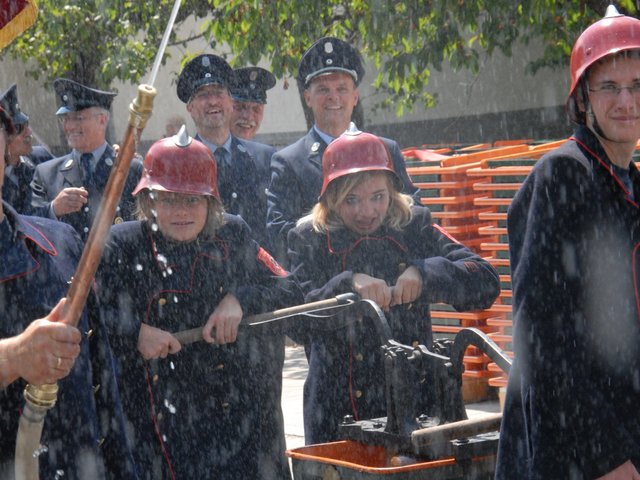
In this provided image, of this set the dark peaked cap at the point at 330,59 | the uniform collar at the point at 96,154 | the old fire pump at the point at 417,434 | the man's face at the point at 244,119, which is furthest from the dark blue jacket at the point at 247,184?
the old fire pump at the point at 417,434

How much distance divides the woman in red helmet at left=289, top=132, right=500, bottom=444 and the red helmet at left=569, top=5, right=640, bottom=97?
1696 mm

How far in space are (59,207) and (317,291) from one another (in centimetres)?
270

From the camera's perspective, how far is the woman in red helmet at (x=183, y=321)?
16.1ft

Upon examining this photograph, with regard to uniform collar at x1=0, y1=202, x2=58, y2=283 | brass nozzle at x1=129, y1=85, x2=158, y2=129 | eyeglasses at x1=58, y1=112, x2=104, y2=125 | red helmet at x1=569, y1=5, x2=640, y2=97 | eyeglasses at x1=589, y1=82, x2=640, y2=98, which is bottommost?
uniform collar at x1=0, y1=202, x2=58, y2=283

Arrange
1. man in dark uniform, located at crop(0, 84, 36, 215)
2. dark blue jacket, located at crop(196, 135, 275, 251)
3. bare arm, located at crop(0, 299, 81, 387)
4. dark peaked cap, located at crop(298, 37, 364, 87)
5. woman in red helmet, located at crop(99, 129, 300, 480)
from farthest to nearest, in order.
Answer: man in dark uniform, located at crop(0, 84, 36, 215)
dark blue jacket, located at crop(196, 135, 275, 251)
dark peaked cap, located at crop(298, 37, 364, 87)
woman in red helmet, located at crop(99, 129, 300, 480)
bare arm, located at crop(0, 299, 81, 387)

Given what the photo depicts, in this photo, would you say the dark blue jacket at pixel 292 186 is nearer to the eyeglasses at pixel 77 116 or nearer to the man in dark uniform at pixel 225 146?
the man in dark uniform at pixel 225 146

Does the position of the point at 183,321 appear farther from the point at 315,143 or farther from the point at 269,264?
the point at 315,143

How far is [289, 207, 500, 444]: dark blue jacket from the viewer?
16.6 feet

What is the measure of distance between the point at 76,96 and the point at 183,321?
304 centimetres

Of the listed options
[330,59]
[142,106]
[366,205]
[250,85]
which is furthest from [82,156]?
[142,106]

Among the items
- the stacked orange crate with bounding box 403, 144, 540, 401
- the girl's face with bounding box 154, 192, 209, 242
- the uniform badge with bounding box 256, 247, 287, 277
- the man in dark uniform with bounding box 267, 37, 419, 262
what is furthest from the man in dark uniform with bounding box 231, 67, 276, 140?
the girl's face with bounding box 154, 192, 209, 242

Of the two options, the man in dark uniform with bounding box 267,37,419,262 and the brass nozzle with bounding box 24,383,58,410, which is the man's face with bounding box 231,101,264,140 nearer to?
the man in dark uniform with bounding box 267,37,419,262

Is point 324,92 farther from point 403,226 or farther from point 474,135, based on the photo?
point 474,135

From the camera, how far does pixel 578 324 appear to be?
3191 mm
